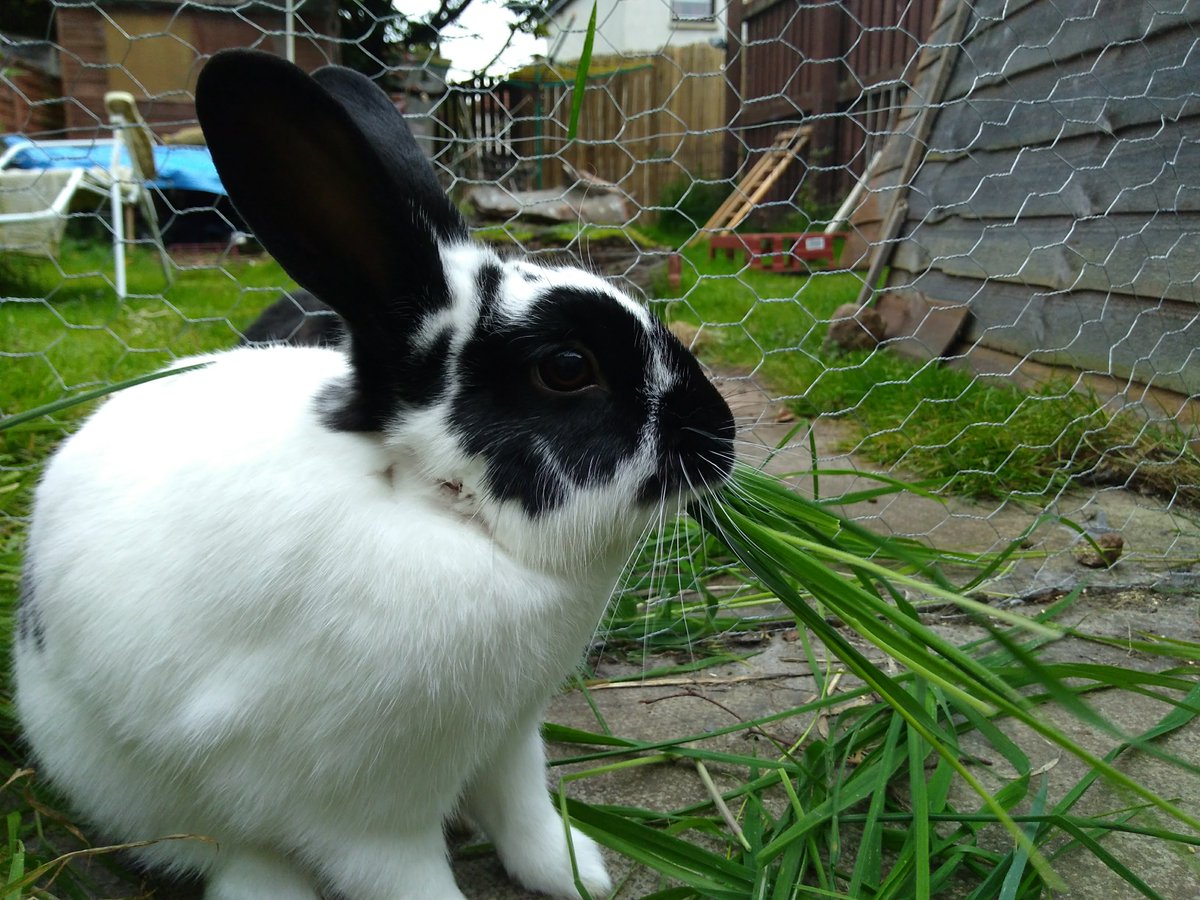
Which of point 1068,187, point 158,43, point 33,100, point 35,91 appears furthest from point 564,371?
point 35,91

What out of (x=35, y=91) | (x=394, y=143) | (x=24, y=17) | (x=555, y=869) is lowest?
(x=555, y=869)

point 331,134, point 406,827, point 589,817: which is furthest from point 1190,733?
point 331,134

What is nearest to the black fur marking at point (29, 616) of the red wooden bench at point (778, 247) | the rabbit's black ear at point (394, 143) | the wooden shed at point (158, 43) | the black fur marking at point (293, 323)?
the rabbit's black ear at point (394, 143)

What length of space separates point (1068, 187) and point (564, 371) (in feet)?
7.11

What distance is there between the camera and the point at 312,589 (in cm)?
78

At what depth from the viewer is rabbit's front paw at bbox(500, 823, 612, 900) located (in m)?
0.96

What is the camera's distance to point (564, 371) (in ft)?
2.74

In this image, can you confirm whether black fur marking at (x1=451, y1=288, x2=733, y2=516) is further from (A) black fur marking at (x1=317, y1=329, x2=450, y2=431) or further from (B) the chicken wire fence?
(B) the chicken wire fence

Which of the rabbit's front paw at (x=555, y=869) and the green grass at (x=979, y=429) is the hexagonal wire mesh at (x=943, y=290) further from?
the rabbit's front paw at (x=555, y=869)

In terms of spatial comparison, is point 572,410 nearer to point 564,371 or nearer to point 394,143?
point 564,371

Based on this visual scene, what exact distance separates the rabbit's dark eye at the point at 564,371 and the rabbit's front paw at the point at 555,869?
0.48 m

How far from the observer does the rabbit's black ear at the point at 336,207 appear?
0.74 meters

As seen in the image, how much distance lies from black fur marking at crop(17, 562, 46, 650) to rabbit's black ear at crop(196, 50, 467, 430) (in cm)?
40

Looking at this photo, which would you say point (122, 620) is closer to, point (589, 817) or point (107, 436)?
point (107, 436)
